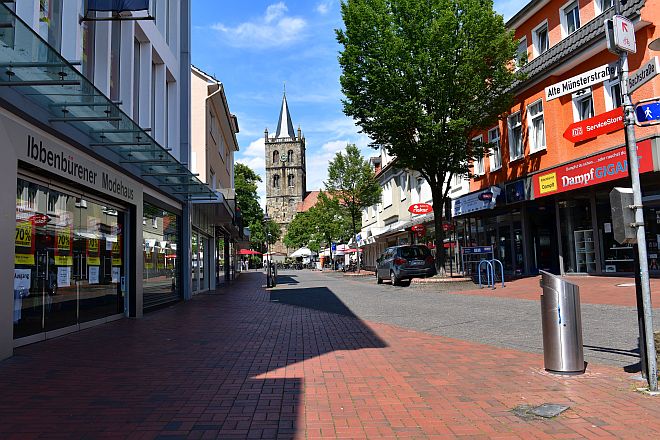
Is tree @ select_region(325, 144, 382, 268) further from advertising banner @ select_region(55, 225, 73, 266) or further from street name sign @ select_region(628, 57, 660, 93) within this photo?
street name sign @ select_region(628, 57, 660, 93)

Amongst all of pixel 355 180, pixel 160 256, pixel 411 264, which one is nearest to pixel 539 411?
pixel 160 256

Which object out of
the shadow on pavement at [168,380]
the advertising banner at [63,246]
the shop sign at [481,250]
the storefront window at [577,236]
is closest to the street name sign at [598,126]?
the shadow on pavement at [168,380]

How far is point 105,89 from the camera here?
10.8 metres

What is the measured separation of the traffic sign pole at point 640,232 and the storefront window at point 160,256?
1062 cm

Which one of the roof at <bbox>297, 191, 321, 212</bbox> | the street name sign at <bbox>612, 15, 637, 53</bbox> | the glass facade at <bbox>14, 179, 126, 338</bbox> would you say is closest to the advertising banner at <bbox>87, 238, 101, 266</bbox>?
the glass facade at <bbox>14, 179, 126, 338</bbox>

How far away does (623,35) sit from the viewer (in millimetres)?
5395

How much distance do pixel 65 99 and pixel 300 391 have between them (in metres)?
5.62

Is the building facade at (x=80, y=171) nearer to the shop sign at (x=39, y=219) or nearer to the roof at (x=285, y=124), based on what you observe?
the shop sign at (x=39, y=219)

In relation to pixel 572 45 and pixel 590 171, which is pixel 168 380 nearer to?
pixel 590 171

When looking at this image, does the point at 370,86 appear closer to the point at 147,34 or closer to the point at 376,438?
the point at 147,34

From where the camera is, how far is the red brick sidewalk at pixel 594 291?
39.1 ft

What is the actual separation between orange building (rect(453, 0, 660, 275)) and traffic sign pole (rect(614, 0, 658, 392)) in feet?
28.4

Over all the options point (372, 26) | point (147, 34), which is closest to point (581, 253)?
point (372, 26)

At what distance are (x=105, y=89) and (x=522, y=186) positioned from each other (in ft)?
51.5
